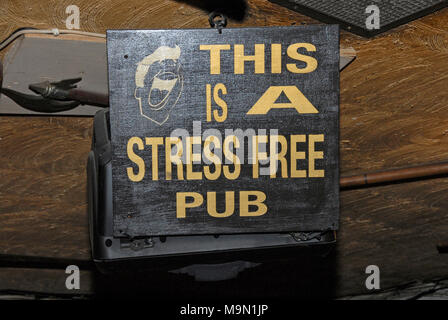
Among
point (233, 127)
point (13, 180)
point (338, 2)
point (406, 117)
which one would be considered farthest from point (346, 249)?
point (13, 180)

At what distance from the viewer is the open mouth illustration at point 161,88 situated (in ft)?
5.18

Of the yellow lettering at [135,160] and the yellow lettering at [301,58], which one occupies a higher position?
the yellow lettering at [301,58]

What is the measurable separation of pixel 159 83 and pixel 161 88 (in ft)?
0.05

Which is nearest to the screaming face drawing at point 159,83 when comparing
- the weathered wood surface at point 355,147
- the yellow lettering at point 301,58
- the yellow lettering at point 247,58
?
the yellow lettering at point 247,58

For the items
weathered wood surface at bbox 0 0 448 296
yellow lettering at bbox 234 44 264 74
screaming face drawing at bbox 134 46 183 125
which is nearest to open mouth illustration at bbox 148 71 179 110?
screaming face drawing at bbox 134 46 183 125

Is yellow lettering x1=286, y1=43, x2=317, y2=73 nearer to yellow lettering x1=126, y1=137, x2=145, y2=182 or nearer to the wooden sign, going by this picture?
the wooden sign

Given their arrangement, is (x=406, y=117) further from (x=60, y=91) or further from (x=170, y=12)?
(x=60, y=91)

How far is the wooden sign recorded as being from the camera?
1.57m

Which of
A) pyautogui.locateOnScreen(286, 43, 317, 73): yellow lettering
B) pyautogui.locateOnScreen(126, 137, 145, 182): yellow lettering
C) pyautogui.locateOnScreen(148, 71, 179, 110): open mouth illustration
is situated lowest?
pyautogui.locateOnScreen(126, 137, 145, 182): yellow lettering

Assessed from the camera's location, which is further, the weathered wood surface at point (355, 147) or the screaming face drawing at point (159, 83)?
the weathered wood surface at point (355, 147)

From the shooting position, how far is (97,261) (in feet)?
5.76

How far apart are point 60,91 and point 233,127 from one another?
0.90m

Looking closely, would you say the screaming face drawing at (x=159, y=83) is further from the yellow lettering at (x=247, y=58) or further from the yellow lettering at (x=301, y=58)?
the yellow lettering at (x=301, y=58)

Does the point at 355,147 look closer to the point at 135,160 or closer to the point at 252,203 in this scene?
the point at 252,203
